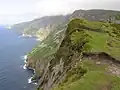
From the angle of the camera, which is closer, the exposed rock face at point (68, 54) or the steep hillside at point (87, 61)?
the steep hillside at point (87, 61)

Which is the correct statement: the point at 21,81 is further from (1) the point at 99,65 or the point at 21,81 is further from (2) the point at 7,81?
(1) the point at 99,65

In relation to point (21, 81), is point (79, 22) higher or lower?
higher

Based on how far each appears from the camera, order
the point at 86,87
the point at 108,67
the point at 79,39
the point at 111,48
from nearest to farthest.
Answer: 1. the point at 86,87
2. the point at 108,67
3. the point at 111,48
4. the point at 79,39

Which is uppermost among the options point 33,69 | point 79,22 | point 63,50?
point 79,22

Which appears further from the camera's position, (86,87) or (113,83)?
(113,83)

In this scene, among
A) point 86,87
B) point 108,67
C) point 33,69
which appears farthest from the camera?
point 33,69

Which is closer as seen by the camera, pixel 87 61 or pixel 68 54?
pixel 87 61

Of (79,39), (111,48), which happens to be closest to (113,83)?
(111,48)

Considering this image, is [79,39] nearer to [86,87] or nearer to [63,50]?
[63,50]

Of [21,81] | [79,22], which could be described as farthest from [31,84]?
[79,22]

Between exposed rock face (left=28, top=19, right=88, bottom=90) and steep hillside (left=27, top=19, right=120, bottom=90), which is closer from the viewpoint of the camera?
steep hillside (left=27, top=19, right=120, bottom=90)

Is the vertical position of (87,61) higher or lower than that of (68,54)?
higher
